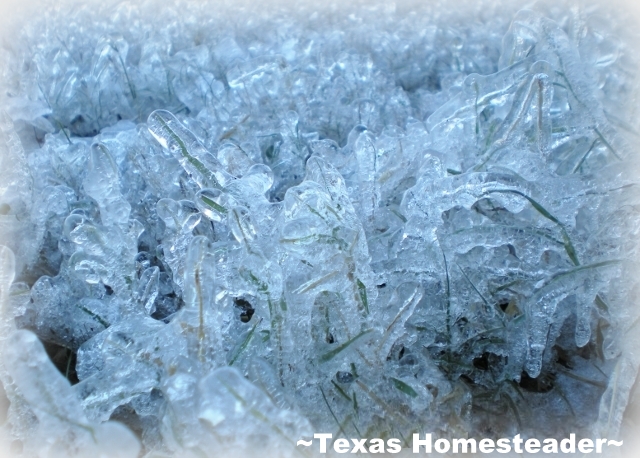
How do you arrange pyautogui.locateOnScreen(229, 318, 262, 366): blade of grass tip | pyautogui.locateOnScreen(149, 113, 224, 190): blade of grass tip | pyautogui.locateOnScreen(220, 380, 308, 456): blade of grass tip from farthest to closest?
pyautogui.locateOnScreen(149, 113, 224, 190): blade of grass tip < pyautogui.locateOnScreen(229, 318, 262, 366): blade of grass tip < pyautogui.locateOnScreen(220, 380, 308, 456): blade of grass tip

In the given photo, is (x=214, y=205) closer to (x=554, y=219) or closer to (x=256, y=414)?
(x=256, y=414)

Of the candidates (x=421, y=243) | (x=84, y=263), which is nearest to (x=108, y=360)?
(x=84, y=263)

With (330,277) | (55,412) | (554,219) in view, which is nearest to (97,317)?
(55,412)

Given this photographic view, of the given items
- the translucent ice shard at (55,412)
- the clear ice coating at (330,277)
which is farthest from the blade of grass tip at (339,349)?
the translucent ice shard at (55,412)

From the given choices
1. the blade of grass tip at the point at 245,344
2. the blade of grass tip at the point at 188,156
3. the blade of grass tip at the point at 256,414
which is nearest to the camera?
the blade of grass tip at the point at 256,414

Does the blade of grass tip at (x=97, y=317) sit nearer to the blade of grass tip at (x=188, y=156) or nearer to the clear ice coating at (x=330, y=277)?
the clear ice coating at (x=330, y=277)

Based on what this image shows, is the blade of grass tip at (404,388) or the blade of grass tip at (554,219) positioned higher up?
the blade of grass tip at (554,219)

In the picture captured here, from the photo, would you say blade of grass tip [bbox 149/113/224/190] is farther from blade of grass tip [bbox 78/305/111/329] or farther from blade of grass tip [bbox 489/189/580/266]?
blade of grass tip [bbox 489/189/580/266]

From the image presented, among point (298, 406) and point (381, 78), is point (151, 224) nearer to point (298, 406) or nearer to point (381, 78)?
point (298, 406)

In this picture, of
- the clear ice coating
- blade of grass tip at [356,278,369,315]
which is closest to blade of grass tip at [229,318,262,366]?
the clear ice coating
